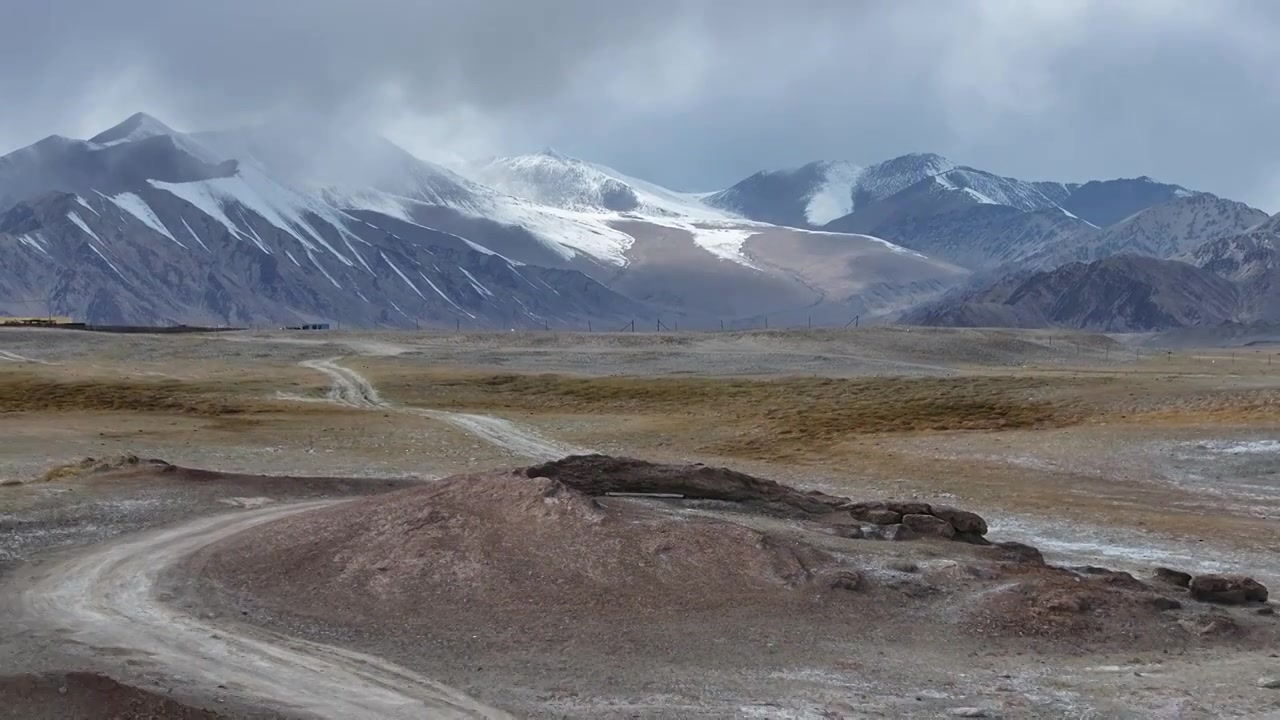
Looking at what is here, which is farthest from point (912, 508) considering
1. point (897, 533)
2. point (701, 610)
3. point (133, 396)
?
point (133, 396)

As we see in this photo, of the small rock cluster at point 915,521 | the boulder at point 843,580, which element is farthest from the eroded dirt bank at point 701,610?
the small rock cluster at point 915,521

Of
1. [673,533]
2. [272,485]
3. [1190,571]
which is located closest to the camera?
[673,533]

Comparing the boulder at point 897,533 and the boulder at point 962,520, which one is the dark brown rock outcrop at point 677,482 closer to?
the boulder at point 897,533

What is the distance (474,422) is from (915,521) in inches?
1188

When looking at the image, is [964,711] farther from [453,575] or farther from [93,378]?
[93,378]

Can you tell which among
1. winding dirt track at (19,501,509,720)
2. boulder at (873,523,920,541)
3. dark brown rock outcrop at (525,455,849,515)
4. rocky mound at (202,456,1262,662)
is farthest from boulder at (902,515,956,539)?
winding dirt track at (19,501,509,720)

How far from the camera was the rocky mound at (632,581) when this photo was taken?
59.4 feet

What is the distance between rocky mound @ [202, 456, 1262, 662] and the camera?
59.4 ft

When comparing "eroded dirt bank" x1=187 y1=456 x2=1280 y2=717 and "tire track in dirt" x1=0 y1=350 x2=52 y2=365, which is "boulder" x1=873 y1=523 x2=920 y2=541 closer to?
→ "eroded dirt bank" x1=187 y1=456 x2=1280 y2=717

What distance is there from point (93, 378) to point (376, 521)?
4970 centimetres

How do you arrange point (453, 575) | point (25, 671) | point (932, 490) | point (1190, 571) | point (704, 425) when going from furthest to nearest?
1. point (704, 425)
2. point (932, 490)
3. point (1190, 571)
4. point (453, 575)
5. point (25, 671)

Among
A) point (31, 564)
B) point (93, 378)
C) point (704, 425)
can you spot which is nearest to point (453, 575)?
point (31, 564)

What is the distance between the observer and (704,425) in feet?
168

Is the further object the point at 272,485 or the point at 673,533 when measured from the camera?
the point at 272,485
